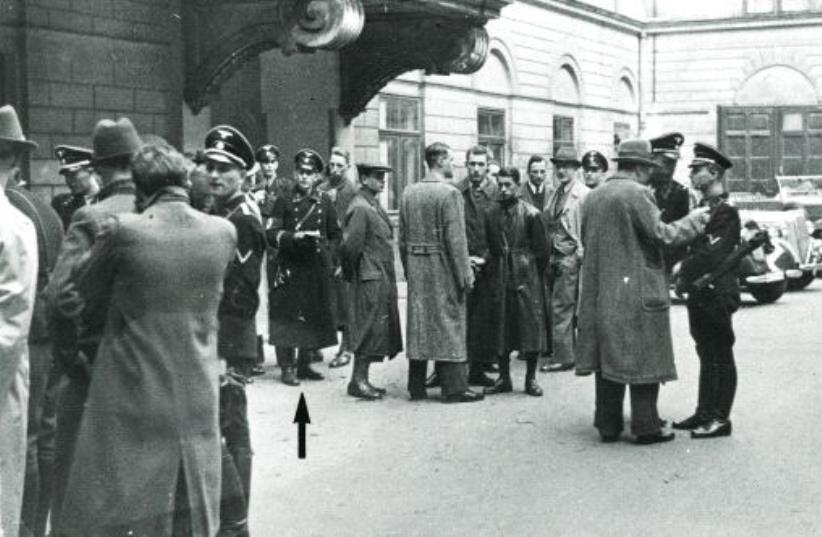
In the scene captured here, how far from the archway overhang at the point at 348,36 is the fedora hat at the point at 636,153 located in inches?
225

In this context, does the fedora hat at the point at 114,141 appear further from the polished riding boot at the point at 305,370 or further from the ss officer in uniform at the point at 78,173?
the polished riding boot at the point at 305,370

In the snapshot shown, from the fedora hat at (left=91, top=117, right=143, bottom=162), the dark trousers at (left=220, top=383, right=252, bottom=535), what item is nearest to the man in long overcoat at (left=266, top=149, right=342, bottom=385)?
the dark trousers at (left=220, top=383, right=252, bottom=535)

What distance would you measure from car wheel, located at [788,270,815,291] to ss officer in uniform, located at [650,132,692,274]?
11768 millimetres

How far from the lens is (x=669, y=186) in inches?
363

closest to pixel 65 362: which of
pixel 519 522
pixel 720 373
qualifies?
pixel 519 522

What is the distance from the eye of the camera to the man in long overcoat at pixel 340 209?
11.8 m

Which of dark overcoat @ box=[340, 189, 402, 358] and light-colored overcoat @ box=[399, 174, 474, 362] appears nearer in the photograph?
light-colored overcoat @ box=[399, 174, 474, 362]

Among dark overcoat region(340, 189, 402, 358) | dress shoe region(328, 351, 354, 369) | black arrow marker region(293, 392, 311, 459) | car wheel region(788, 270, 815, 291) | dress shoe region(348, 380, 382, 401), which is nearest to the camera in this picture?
black arrow marker region(293, 392, 311, 459)

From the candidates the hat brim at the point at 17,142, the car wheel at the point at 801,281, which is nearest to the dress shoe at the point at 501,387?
the hat brim at the point at 17,142

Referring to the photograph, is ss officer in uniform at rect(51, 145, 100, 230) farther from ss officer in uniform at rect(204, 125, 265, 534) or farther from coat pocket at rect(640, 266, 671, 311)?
coat pocket at rect(640, 266, 671, 311)

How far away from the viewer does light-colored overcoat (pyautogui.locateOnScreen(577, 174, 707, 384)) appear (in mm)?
7965

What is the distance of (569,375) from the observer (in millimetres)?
11234

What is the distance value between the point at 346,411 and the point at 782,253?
1103 centimetres

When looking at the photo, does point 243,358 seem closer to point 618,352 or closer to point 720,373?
point 618,352
